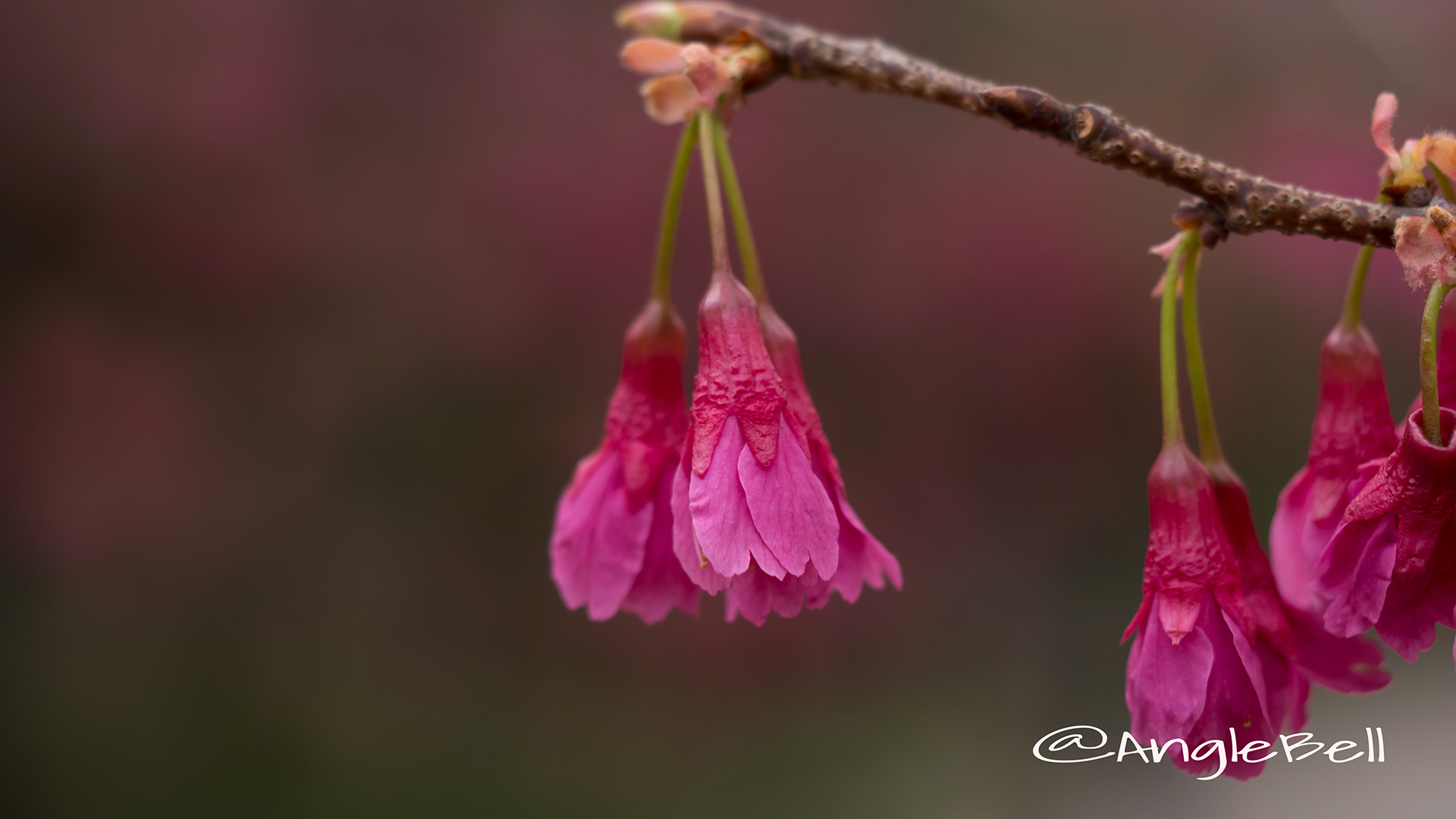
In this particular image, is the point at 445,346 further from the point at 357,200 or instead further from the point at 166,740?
the point at 166,740

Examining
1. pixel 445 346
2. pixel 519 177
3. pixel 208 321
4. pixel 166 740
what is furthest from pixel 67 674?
pixel 519 177

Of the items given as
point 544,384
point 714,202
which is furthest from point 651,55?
point 544,384

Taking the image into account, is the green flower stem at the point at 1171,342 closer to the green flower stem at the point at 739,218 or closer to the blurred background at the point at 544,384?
the green flower stem at the point at 739,218

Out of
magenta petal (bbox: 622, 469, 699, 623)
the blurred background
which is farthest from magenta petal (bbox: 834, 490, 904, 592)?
the blurred background

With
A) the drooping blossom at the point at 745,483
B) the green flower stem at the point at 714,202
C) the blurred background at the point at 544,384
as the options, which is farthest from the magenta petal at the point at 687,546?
the blurred background at the point at 544,384

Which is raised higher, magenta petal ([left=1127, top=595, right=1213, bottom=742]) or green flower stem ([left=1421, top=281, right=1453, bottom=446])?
green flower stem ([left=1421, top=281, right=1453, bottom=446])

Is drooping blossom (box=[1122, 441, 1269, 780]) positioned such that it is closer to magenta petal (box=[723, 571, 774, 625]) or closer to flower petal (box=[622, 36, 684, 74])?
magenta petal (box=[723, 571, 774, 625])
